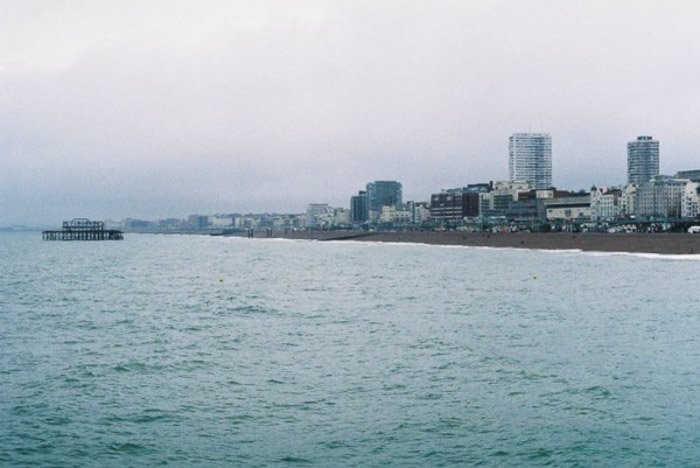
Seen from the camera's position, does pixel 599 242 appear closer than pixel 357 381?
No

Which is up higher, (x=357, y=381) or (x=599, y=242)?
(x=599, y=242)

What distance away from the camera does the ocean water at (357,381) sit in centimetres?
1645

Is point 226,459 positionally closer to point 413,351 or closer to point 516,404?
point 516,404

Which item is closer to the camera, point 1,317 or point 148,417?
point 148,417

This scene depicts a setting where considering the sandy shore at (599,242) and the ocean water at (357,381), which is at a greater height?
the sandy shore at (599,242)

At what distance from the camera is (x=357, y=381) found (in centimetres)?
2259

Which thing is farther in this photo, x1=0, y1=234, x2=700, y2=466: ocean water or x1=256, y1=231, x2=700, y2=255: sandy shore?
x1=256, y1=231, x2=700, y2=255: sandy shore

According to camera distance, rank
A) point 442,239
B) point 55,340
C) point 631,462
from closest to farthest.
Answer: point 631,462 → point 55,340 → point 442,239

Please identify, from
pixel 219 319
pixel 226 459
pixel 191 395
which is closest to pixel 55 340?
pixel 219 319

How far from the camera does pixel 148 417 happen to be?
62.5ft

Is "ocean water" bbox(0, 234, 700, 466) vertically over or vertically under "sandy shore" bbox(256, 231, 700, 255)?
under

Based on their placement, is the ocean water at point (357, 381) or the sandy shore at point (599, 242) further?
the sandy shore at point (599, 242)

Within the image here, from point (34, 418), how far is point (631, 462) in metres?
13.7

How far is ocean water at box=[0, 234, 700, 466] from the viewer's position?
54.0 ft
